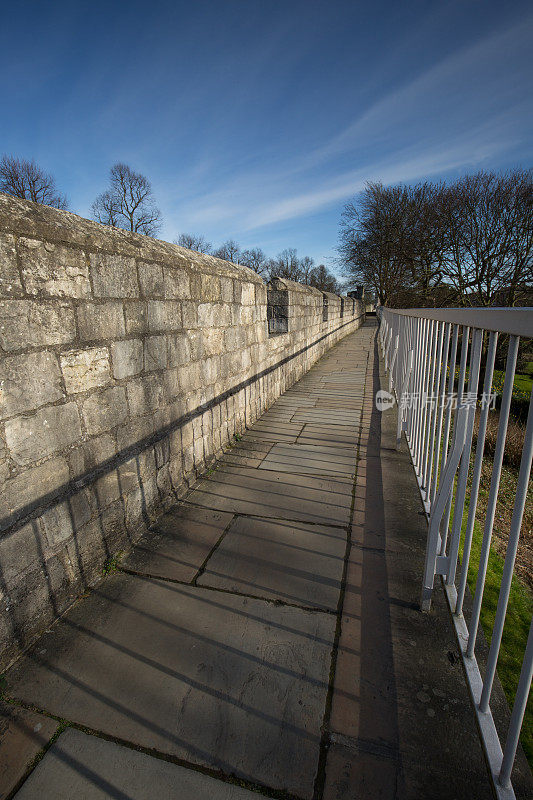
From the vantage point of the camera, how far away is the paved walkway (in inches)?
47.8

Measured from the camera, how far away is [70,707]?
1430 mm

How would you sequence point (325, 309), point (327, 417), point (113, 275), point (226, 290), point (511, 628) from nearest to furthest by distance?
point (511, 628), point (113, 275), point (226, 290), point (327, 417), point (325, 309)

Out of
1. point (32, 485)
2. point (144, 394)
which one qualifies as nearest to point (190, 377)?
point (144, 394)

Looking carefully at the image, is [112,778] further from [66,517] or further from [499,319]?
[499,319]

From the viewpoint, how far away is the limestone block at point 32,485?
1592 millimetres

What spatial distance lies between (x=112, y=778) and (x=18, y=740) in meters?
0.40

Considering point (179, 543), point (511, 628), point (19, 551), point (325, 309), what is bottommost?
point (511, 628)

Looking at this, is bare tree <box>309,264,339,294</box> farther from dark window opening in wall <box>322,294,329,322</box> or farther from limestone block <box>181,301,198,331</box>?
limestone block <box>181,301,198,331</box>

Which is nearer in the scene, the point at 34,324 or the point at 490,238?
the point at 34,324

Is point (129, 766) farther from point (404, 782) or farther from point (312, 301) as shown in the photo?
point (312, 301)

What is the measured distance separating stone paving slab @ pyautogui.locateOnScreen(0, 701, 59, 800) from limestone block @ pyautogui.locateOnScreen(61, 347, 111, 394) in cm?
135

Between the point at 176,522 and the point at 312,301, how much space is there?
20.8 ft

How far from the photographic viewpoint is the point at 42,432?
1.75 metres

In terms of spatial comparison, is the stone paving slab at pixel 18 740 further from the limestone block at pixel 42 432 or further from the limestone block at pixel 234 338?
the limestone block at pixel 234 338
